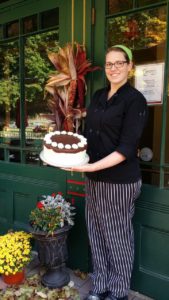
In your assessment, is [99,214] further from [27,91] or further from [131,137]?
[27,91]

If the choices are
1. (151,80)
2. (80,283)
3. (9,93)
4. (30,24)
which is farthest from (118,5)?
(80,283)

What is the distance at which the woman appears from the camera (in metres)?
1.96

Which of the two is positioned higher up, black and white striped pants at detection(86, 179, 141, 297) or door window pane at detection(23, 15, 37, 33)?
door window pane at detection(23, 15, 37, 33)

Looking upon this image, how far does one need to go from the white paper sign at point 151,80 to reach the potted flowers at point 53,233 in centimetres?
115

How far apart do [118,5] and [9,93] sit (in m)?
1.49

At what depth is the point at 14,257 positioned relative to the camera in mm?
2641

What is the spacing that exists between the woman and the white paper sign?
1.09 ft

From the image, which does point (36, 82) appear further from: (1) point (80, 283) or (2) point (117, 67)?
(1) point (80, 283)

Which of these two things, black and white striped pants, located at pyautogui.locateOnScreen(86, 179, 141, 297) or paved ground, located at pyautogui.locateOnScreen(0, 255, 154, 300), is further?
paved ground, located at pyautogui.locateOnScreen(0, 255, 154, 300)

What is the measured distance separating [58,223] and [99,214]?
1.42 feet

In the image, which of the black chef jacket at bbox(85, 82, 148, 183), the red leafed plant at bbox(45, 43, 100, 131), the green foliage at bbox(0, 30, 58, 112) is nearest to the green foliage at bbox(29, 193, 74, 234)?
the black chef jacket at bbox(85, 82, 148, 183)

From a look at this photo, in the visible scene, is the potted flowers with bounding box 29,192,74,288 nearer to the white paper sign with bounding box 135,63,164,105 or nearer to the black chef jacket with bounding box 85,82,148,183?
the black chef jacket with bounding box 85,82,148,183

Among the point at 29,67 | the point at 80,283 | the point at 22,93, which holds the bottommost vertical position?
the point at 80,283

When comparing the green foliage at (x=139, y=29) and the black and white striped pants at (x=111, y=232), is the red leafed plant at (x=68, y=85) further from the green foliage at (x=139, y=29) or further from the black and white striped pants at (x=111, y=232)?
the black and white striped pants at (x=111, y=232)
